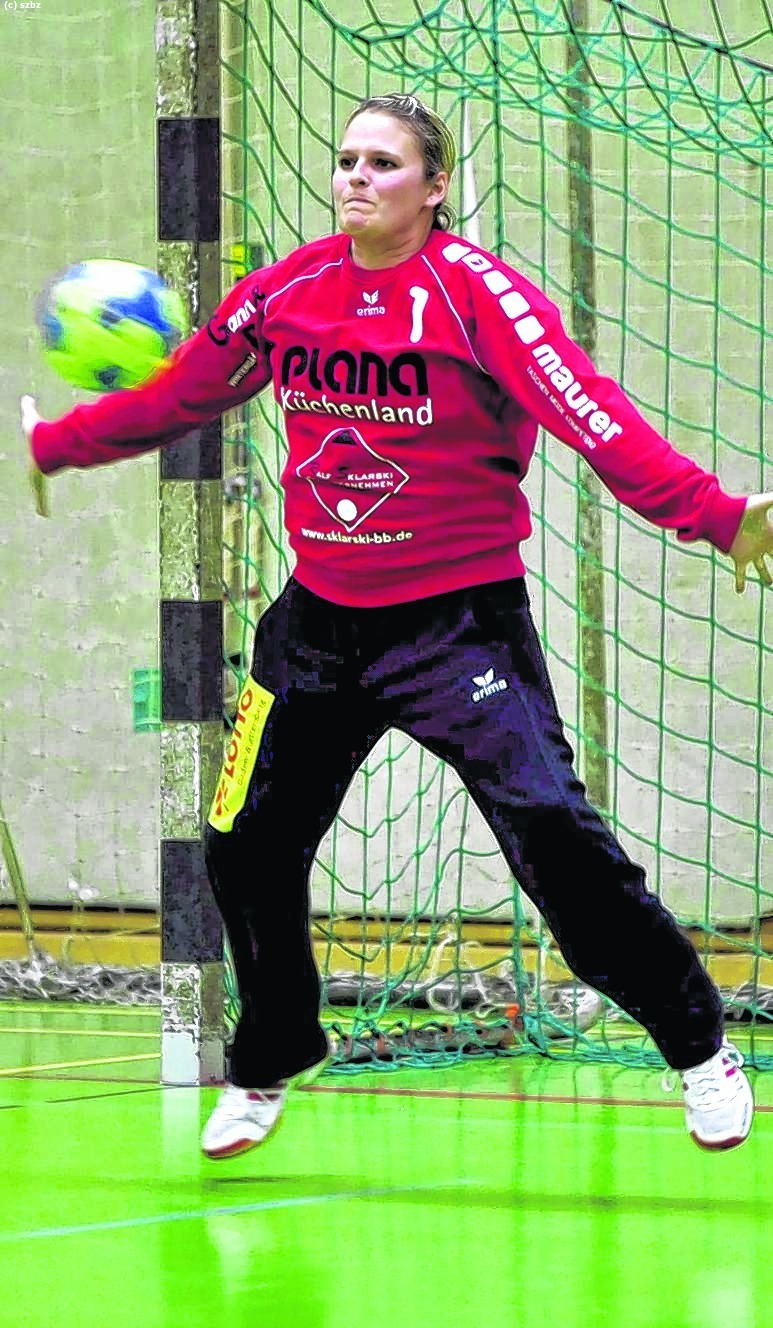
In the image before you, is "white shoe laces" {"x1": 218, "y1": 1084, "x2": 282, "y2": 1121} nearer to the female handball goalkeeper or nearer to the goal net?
the female handball goalkeeper

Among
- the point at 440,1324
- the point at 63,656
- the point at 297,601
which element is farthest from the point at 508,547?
the point at 63,656

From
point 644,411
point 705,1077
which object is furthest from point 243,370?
point 644,411

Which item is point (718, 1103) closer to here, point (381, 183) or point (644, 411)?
point (381, 183)

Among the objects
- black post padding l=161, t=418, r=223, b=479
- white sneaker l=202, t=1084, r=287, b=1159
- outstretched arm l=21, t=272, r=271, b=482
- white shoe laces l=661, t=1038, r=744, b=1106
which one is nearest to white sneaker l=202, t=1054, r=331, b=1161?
white sneaker l=202, t=1084, r=287, b=1159

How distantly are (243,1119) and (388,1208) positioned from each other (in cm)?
40

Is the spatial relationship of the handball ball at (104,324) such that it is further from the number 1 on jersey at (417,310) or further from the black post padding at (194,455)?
the black post padding at (194,455)

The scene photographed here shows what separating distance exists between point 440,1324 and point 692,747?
3.72 meters

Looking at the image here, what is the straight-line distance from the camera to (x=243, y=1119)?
13.3 ft

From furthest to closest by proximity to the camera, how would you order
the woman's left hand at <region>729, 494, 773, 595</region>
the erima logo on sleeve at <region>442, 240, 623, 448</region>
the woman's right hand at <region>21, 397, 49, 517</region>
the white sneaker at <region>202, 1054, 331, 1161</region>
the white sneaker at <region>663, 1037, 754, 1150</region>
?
1. the woman's right hand at <region>21, 397, 49, 517</region>
2. the white sneaker at <region>202, 1054, 331, 1161</region>
3. the white sneaker at <region>663, 1037, 754, 1150</region>
4. the erima logo on sleeve at <region>442, 240, 623, 448</region>
5. the woman's left hand at <region>729, 494, 773, 595</region>

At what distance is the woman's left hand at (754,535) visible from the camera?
139 inches

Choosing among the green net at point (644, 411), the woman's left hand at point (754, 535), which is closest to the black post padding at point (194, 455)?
the green net at point (644, 411)

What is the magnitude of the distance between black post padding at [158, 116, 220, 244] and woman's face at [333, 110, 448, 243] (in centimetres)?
118

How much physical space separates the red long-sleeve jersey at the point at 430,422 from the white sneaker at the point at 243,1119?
3.26ft

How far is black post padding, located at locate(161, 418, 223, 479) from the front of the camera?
16.4 feet
